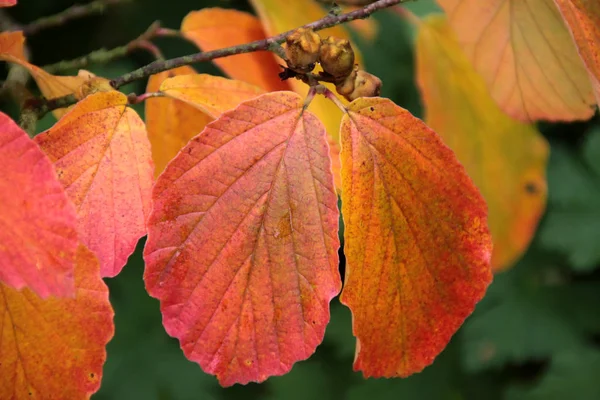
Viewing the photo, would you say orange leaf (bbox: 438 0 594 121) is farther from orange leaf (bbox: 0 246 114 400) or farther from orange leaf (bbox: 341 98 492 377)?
orange leaf (bbox: 0 246 114 400)

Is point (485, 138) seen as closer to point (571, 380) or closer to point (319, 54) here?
point (319, 54)

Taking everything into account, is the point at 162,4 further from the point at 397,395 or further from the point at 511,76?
the point at 397,395

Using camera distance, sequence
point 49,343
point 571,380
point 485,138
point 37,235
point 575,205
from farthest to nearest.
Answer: point 575,205 < point 571,380 < point 485,138 < point 49,343 < point 37,235

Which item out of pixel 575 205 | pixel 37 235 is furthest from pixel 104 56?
pixel 575 205

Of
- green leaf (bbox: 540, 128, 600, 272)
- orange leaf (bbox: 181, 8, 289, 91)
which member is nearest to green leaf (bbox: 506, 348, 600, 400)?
green leaf (bbox: 540, 128, 600, 272)

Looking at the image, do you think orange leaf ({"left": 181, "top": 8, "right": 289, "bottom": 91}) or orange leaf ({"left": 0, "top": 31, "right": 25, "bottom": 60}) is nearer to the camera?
orange leaf ({"left": 0, "top": 31, "right": 25, "bottom": 60})

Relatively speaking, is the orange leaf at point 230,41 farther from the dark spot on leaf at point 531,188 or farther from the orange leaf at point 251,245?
the dark spot on leaf at point 531,188
